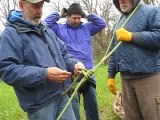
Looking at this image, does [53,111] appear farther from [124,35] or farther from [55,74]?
[124,35]

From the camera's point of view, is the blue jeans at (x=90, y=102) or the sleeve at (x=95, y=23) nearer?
the blue jeans at (x=90, y=102)

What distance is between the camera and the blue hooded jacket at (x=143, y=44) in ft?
12.4

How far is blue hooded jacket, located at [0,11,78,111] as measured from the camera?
118 inches

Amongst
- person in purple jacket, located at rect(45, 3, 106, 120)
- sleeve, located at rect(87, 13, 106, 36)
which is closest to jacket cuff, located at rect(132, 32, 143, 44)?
person in purple jacket, located at rect(45, 3, 106, 120)

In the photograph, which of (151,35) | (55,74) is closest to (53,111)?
(55,74)

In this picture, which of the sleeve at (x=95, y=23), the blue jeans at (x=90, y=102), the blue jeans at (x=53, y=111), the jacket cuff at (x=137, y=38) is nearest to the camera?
the blue jeans at (x=53, y=111)

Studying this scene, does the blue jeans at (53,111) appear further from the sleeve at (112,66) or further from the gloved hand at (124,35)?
the sleeve at (112,66)

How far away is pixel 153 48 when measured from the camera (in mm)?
3844

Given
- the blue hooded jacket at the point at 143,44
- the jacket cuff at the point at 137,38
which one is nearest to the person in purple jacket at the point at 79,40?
the blue hooded jacket at the point at 143,44

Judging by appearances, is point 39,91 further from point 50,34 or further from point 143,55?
point 143,55

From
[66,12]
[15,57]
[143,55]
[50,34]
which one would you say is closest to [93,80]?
[66,12]

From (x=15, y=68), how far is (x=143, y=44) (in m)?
1.39

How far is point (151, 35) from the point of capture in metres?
3.78

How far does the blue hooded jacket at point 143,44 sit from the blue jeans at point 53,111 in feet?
2.84
